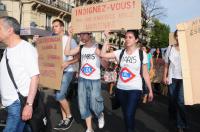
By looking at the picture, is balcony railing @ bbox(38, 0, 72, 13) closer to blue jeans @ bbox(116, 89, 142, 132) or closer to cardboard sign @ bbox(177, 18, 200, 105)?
blue jeans @ bbox(116, 89, 142, 132)

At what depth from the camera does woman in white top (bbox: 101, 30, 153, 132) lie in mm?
5762

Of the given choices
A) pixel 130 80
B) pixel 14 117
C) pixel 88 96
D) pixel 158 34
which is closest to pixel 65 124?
pixel 88 96

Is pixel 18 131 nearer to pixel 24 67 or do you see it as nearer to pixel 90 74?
pixel 24 67

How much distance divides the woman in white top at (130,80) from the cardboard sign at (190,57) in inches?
40.0

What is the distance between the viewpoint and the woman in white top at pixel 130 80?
5.76m

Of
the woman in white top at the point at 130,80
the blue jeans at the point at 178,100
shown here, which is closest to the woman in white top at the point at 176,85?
the blue jeans at the point at 178,100

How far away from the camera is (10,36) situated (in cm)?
442

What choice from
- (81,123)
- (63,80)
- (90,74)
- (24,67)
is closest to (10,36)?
(24,67)

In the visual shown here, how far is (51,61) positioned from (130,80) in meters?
2.07

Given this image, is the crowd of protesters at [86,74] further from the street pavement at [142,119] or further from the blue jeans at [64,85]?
the street pavement at [142,119]

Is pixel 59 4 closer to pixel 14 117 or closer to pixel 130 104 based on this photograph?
pixel 130 104

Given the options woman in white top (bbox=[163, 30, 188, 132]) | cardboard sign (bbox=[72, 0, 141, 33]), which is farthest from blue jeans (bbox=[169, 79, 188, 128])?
cardboard sign (bbox=[72, 0, 141, 33])

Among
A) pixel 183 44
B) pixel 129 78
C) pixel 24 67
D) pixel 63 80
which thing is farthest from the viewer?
pixel 63 80

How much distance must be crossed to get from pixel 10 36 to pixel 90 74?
2.59 metres
